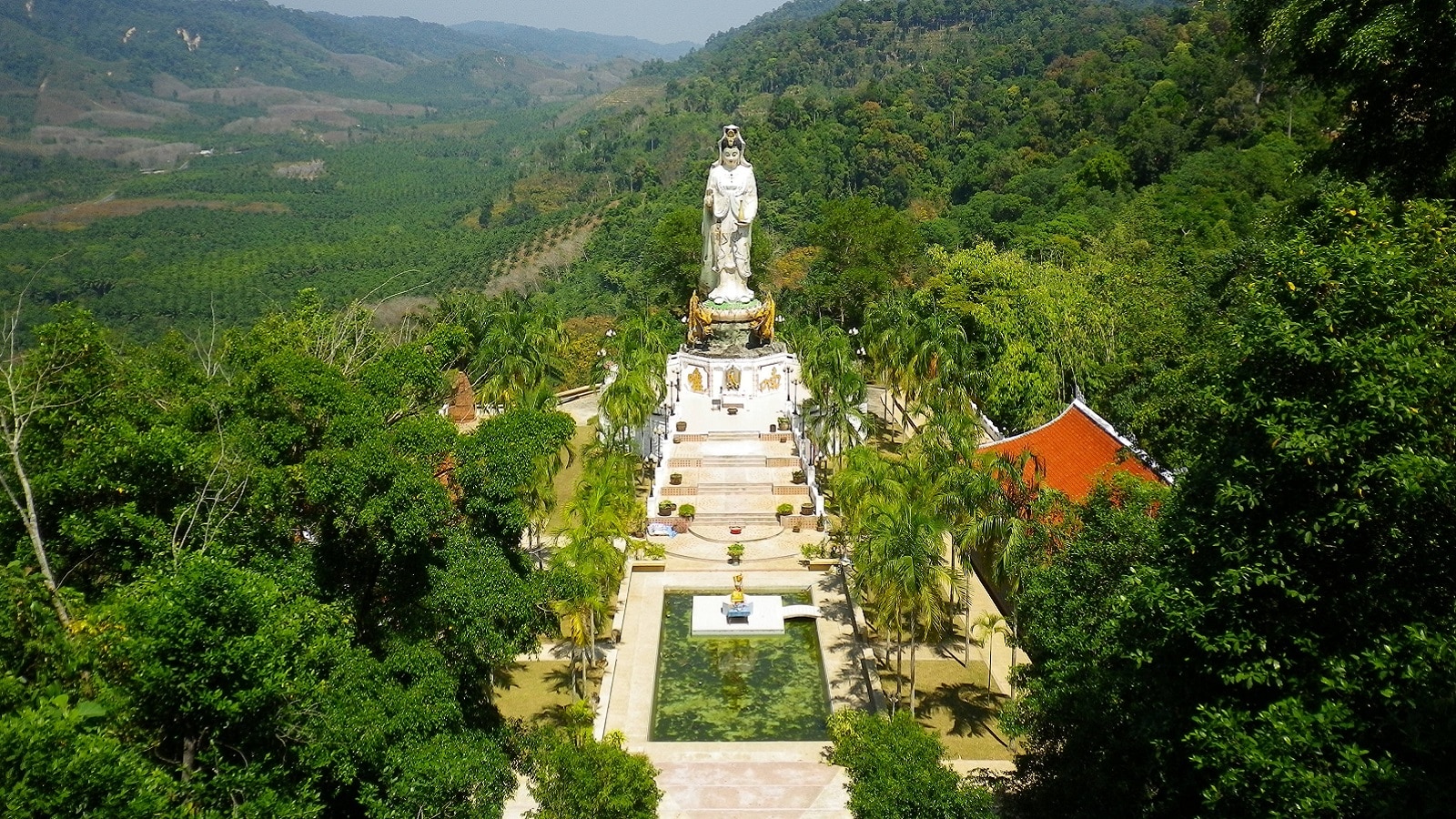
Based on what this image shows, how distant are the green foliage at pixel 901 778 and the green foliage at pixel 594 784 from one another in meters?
2.41

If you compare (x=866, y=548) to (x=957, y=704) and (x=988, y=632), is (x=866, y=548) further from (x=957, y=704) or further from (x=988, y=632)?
(x=957, y=704)

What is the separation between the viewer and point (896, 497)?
20.8 metres

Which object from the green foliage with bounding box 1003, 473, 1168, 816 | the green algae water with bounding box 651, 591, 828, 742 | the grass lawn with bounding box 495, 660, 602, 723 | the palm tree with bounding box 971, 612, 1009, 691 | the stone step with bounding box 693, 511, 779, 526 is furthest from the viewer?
the stone step with bounding box 693, 511, 779, 526

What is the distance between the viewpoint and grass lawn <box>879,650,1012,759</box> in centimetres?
Answer: 1722

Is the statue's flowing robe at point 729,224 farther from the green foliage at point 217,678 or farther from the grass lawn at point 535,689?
the green foliage at point 217,678

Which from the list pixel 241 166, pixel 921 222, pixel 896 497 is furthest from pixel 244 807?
pixel 241 166

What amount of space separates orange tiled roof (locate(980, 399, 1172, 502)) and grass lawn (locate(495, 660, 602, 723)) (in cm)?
1062

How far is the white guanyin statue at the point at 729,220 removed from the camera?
33562 millimetres

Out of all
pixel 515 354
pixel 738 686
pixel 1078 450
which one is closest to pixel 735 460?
pixel 515 354

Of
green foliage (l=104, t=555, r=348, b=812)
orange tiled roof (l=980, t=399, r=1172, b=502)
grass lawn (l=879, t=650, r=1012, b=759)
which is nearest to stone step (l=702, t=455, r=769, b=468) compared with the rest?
orange tiled roof (l=980, t=399, r=1172, b=502)

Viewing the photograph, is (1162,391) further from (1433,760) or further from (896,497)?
(1433,760)

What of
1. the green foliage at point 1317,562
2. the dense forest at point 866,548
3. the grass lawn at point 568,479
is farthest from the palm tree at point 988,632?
the grass lawn at point 568,479

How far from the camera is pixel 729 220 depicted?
33.7 metres

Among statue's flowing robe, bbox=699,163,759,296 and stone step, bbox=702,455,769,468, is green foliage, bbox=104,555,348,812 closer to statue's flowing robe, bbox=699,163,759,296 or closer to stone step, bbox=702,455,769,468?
stone step, bbox=702,455,769,468
